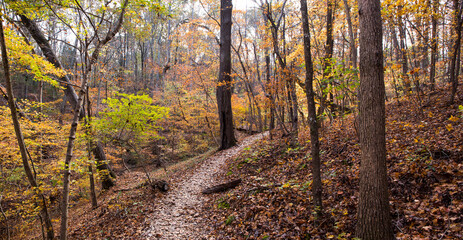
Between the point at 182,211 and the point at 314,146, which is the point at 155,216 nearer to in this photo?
the point at 182,211

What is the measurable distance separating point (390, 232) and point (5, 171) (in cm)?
1182

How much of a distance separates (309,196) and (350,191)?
793mm

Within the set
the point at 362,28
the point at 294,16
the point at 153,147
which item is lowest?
the point at 153,147

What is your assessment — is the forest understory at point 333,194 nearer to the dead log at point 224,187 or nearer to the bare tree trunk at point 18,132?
the dead log at point 224,187

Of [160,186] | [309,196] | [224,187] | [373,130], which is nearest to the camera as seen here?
[373,130]

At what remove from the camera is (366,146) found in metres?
2.92

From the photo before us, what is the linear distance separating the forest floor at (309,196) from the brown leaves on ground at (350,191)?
0.01m

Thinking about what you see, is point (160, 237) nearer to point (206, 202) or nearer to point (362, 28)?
point (206, 202)

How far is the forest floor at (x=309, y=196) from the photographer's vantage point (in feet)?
10.9

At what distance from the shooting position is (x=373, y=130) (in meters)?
2.85

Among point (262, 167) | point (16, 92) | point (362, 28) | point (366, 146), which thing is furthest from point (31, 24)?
point (16, 92)

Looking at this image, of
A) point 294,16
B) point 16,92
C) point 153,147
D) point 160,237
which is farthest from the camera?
point 16,92

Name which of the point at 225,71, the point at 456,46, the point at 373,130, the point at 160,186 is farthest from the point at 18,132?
the point at 456,46

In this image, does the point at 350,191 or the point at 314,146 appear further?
the point at 350,191
